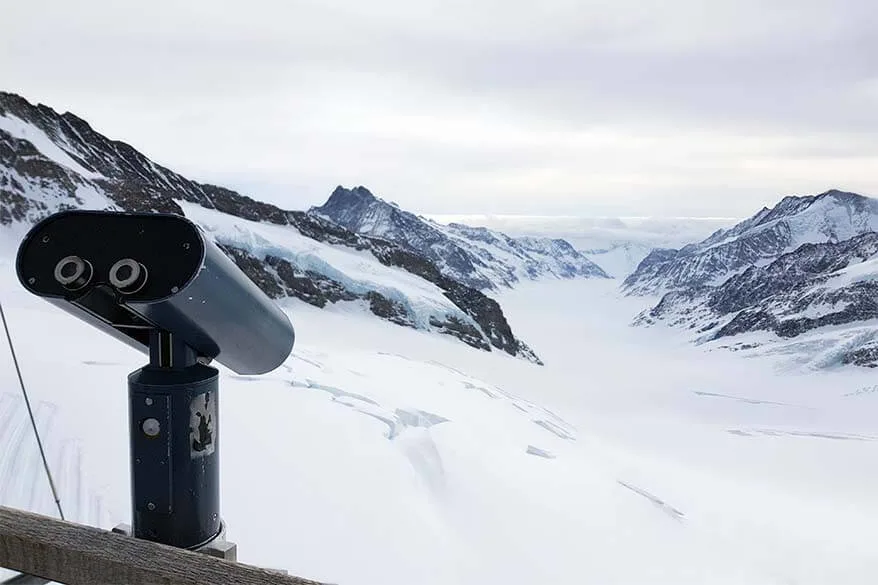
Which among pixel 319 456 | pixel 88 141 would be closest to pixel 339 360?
pixel 319 456

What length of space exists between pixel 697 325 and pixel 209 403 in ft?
561

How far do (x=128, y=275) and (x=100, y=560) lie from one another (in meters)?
0.70

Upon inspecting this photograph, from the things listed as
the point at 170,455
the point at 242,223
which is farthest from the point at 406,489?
the point at 242,223

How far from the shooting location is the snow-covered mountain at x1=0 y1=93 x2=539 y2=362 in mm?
32156

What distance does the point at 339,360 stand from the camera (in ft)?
58.3

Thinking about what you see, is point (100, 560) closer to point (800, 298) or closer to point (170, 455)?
point (170, 455)

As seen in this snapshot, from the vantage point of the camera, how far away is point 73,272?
6.00ft

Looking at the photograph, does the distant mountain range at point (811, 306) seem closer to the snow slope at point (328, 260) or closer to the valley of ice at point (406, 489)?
the snow slope at point (328, 260)

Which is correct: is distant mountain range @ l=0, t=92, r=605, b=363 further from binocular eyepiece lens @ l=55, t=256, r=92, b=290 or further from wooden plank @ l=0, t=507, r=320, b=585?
wooden plank @ l=0, t=507, r=320, b=585

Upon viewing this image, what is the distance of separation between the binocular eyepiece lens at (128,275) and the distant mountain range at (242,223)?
99.2 feet

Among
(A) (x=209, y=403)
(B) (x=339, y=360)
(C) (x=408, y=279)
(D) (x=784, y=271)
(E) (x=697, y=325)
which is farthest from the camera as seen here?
(E) (x=697, y=325)

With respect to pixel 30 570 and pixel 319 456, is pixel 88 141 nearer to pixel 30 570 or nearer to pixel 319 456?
pixel 319 456

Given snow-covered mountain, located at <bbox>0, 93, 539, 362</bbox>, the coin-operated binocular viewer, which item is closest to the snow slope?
snow-covered mountain, located at <bbox>0, 93, 539, 362</bbox>

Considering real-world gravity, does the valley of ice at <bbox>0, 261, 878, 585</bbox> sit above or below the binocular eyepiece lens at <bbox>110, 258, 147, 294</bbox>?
below
